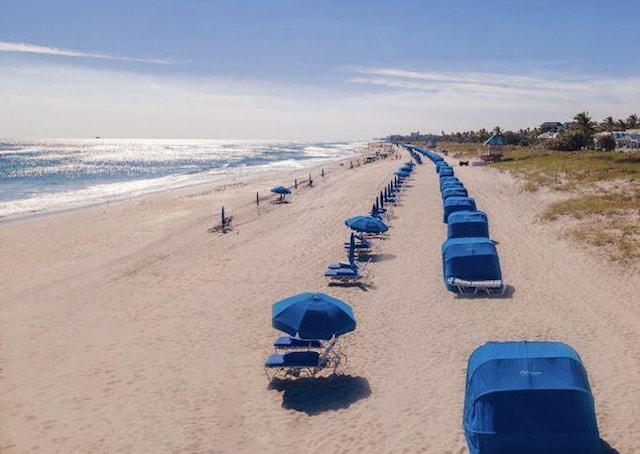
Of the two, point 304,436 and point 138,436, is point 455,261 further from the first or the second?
point 138,436

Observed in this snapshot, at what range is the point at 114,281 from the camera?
18750mm

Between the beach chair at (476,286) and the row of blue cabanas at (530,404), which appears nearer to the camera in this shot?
the row of blue cabanas at (530,404)

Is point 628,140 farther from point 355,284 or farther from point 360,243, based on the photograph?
point 355,284

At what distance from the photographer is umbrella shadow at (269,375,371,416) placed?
998 centimetres

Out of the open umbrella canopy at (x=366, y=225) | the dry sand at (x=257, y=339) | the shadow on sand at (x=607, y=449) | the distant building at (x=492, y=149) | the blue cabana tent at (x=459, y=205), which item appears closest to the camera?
the shadow on sand at (x=607, y=449)

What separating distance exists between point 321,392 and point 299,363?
27.5 inches

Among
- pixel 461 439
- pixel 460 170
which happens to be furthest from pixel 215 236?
pixel 460 170

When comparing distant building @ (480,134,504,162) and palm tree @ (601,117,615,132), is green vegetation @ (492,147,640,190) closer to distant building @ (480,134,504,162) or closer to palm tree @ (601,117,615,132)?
distant building @ (480,134,504,162)

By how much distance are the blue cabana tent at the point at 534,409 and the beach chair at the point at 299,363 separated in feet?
12.3

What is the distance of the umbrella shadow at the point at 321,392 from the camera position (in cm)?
998

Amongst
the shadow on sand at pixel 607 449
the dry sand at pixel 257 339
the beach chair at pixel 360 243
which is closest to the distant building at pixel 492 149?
the dry sand at pixel 257 339

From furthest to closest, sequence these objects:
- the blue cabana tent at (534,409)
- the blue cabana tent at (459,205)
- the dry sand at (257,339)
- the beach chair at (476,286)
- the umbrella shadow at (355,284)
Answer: the blue cabana tent at (459,205) < the umbrella shadow at (355,284) < the beach chair at (476,286) < the dry sand at (257,339) < the blue cabana tent at (534,409)

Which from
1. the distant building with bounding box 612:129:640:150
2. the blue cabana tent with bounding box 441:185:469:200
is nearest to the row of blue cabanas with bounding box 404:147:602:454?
the blue cabana tent with bounding box 441:185:469:200

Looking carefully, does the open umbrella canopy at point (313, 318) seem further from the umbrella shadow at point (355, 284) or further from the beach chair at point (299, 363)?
the umbrella shadow at point (355, 284)
